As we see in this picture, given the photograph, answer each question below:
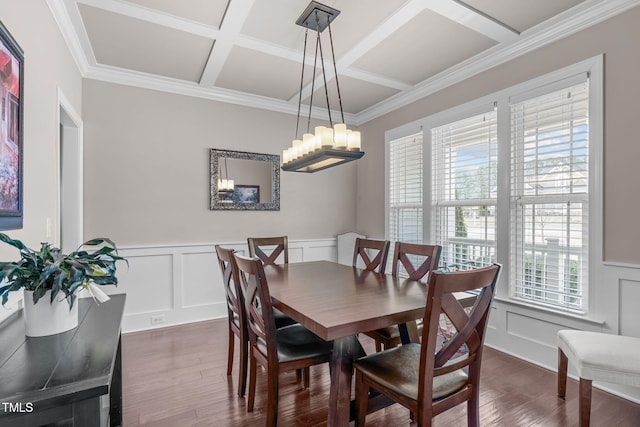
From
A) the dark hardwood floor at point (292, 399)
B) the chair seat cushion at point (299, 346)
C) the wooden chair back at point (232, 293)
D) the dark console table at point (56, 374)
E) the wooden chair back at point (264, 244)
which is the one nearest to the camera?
the dark console table at point (56, 374)

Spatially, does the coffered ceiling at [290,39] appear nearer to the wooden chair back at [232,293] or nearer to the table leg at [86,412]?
the wooden chair back at [232,293]

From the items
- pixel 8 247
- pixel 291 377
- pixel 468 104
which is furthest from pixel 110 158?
pixel 468 104

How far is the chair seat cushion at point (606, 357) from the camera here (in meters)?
1.72

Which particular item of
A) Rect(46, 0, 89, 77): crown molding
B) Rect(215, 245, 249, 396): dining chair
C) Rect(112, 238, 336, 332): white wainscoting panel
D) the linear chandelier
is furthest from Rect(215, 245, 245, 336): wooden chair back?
Rect(46, 0, 89, 77): crown molding

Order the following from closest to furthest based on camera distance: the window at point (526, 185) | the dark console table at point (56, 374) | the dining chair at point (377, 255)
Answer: the dark console table at point (56, 374) < the window at point (526, 185) < the dining chair at point (377, 255)

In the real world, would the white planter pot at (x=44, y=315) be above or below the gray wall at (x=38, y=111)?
below

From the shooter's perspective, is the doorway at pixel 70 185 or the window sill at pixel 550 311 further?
the doorway at pixel 70 185

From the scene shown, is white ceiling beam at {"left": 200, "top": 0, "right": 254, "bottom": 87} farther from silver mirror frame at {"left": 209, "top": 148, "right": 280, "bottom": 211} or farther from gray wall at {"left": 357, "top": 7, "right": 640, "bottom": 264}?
gray wall at {"left": 357, "top": 7, "right": 640, "bottom": 264}

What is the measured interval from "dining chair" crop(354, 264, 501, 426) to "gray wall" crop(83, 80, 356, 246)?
109 inches

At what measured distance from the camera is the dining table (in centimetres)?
144

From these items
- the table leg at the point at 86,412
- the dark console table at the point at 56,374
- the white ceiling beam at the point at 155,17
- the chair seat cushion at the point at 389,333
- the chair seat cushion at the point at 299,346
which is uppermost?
the white ceiling beam at the point at 155,17

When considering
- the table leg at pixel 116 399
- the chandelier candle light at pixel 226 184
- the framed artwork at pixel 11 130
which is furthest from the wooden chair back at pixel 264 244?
the framed artwork at pixel 11 130

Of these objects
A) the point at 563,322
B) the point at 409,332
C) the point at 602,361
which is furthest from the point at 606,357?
the point at 409,332

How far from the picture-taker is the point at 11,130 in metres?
1.50
